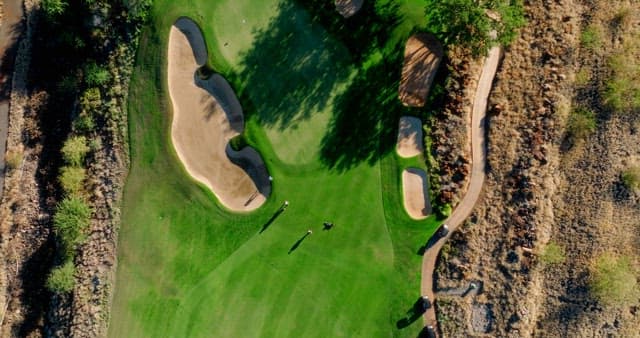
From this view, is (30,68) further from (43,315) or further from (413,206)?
(413,206)

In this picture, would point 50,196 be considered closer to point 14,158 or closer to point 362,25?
point 14,158

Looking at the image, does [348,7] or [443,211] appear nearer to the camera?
[443,211]

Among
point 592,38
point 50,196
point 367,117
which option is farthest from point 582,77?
point 50,196

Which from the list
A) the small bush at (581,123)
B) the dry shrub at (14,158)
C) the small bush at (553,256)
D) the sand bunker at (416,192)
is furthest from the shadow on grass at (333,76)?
the dry shrub at (14,158)

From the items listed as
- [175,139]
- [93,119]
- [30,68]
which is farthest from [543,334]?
[30,68]

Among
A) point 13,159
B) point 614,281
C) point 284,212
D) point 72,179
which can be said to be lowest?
point 614,281

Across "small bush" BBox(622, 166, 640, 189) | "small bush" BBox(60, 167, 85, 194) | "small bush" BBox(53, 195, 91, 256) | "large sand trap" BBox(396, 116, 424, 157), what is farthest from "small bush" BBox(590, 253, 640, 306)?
"small bush" BBox(60, 167, 85, 194)
